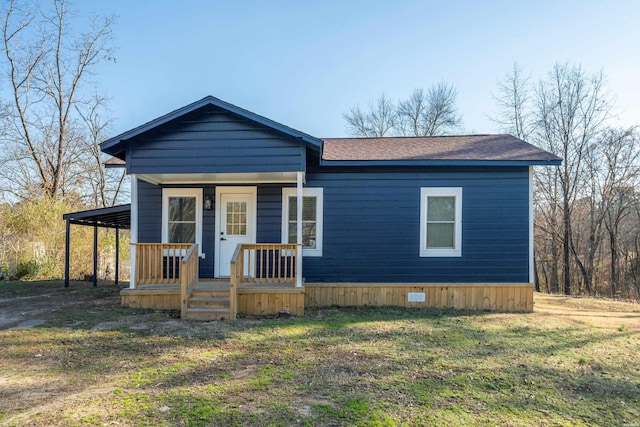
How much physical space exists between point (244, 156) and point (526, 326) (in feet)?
18.5

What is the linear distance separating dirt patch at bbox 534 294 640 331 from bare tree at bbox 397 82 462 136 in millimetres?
15943

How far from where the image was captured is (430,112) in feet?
77.9

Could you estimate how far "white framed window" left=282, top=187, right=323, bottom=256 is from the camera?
7.32 metres

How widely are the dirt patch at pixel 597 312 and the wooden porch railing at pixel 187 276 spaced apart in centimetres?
675

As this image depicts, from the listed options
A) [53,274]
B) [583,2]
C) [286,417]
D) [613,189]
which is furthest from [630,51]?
[53,274]

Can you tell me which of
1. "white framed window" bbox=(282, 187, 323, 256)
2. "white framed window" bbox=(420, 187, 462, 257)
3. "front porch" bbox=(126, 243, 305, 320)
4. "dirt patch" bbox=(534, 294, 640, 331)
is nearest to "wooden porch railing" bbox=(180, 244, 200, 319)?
"front porch" bbox=(126, 243, 305, 320)

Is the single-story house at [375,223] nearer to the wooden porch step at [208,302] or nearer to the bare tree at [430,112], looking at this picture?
the wooden porch step at [208,302]

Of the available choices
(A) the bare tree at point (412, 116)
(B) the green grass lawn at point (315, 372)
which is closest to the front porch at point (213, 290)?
(B) the green grass lawn at point (315, 372)

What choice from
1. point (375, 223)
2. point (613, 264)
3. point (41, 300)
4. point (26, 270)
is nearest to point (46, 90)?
point (26, 270)

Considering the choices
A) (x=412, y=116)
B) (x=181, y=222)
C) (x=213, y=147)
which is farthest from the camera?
Answer: (x=412, y=116)

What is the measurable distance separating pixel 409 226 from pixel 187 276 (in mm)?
4377

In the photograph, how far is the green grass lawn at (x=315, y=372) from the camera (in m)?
2.72

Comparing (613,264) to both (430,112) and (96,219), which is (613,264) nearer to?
(430,112)

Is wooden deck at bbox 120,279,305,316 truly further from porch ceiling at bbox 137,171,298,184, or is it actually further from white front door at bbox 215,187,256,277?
porch ceiling at bbox 137,171,298,184
